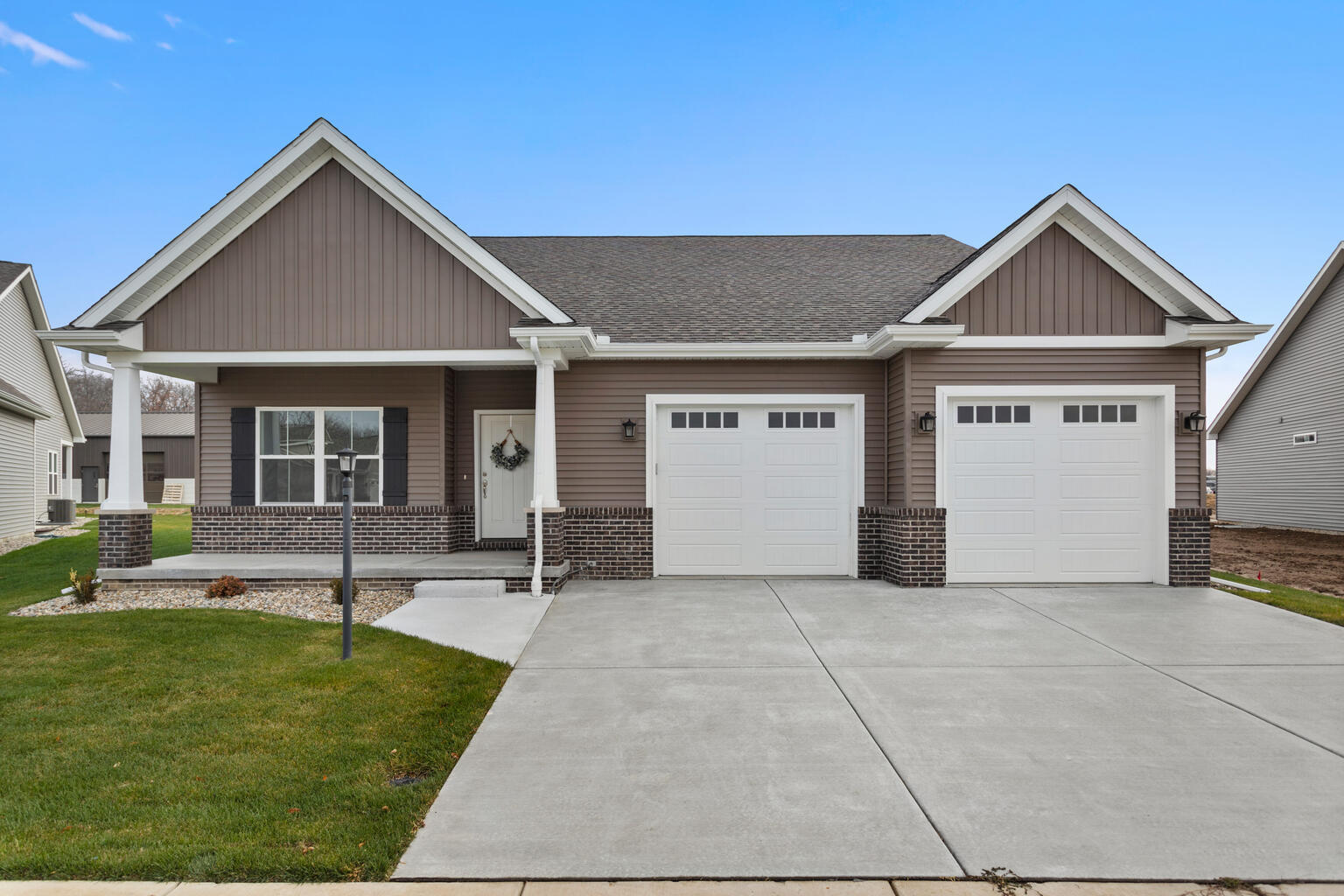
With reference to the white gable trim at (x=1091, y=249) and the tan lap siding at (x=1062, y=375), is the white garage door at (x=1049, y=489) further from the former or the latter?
the white gable trim at (x=1091, y=249)

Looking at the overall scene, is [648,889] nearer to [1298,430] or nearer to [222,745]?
[222,745]

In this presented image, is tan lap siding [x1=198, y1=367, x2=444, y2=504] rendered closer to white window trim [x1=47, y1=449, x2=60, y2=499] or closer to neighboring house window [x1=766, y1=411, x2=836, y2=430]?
neighboring house window [x1=766, y1=411, x2=836, y2=430]

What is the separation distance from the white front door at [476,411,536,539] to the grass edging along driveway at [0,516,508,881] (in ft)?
13.4

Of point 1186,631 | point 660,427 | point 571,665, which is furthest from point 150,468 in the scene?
point 1186,631

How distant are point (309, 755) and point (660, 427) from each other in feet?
21.0

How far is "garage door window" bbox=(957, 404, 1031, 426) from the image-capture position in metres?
8.80

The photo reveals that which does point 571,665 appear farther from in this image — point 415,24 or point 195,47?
point 195,47

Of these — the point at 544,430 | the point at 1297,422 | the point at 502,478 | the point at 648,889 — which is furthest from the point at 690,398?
the point at 1297,422

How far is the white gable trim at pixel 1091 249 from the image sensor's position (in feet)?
27.3

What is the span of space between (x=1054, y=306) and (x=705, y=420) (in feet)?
15.6

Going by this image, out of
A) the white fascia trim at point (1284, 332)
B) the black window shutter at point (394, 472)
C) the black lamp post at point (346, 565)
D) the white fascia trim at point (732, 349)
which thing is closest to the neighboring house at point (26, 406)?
the black window shutter at point (394, 472)

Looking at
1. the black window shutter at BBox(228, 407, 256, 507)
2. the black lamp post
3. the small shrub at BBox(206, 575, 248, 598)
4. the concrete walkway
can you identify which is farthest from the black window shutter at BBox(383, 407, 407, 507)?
the concrete walkway

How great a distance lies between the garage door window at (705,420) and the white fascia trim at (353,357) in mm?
2255

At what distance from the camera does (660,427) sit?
9461 millimetres
